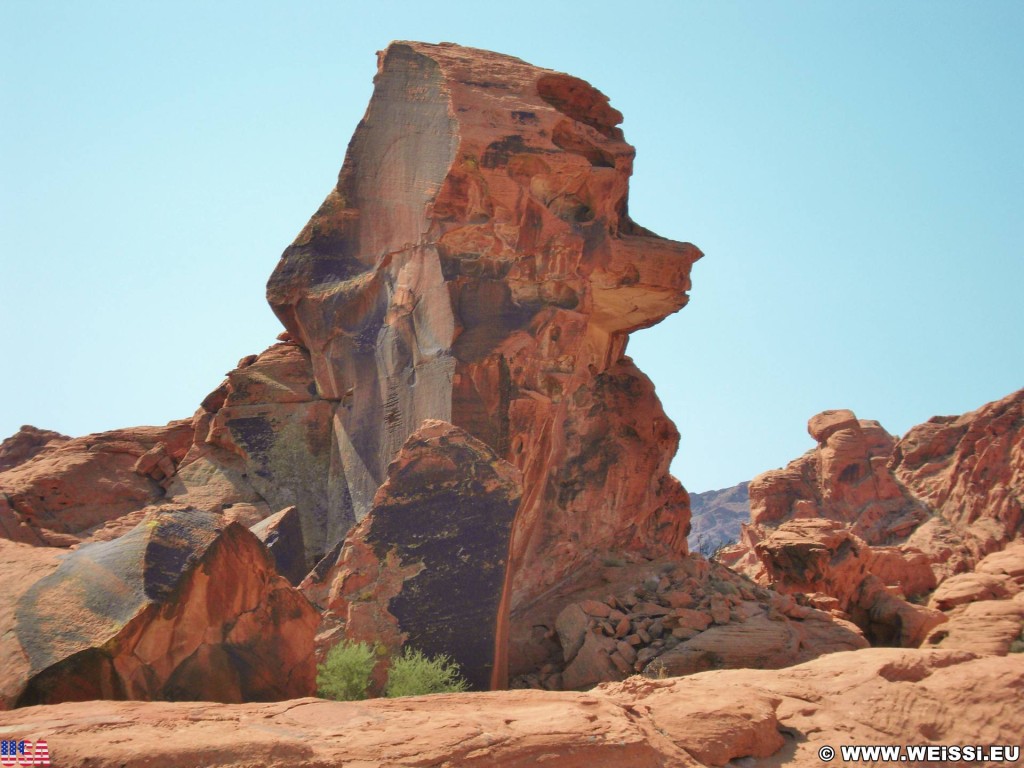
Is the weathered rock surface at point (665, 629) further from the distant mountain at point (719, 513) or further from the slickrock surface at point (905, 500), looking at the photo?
the distant mountain at point (719, 513)

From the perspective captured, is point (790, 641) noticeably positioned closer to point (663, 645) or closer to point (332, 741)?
point (663, 645)

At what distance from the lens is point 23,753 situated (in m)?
7.26

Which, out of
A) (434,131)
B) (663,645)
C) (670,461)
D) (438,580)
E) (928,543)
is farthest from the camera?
(928,543)

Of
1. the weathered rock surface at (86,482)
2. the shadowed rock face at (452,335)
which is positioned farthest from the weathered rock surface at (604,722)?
the weathered rock surface at (86,482)

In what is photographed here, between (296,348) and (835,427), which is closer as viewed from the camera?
(296,348)

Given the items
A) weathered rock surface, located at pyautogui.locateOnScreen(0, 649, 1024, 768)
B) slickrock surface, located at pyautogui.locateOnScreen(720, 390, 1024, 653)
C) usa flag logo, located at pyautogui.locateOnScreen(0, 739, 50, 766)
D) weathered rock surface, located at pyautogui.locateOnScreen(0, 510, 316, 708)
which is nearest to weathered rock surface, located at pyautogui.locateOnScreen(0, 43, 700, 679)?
slickrock surface, located at pyautogui.locateOnScreen(720, 390, 1024, 653)

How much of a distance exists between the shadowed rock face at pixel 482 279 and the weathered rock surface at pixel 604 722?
6489 mm

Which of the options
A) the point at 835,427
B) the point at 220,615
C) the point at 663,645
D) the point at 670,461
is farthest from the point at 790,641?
the point at 835,427

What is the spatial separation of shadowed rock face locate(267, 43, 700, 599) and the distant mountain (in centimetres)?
6859

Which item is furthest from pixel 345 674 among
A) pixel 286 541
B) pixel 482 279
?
pixel 482 279

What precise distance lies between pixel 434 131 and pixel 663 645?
7.36 meters

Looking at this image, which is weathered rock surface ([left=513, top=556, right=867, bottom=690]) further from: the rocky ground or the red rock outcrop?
the red rock outcrop

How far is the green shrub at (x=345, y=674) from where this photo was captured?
11.6 m

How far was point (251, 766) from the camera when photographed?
24.7 ft
